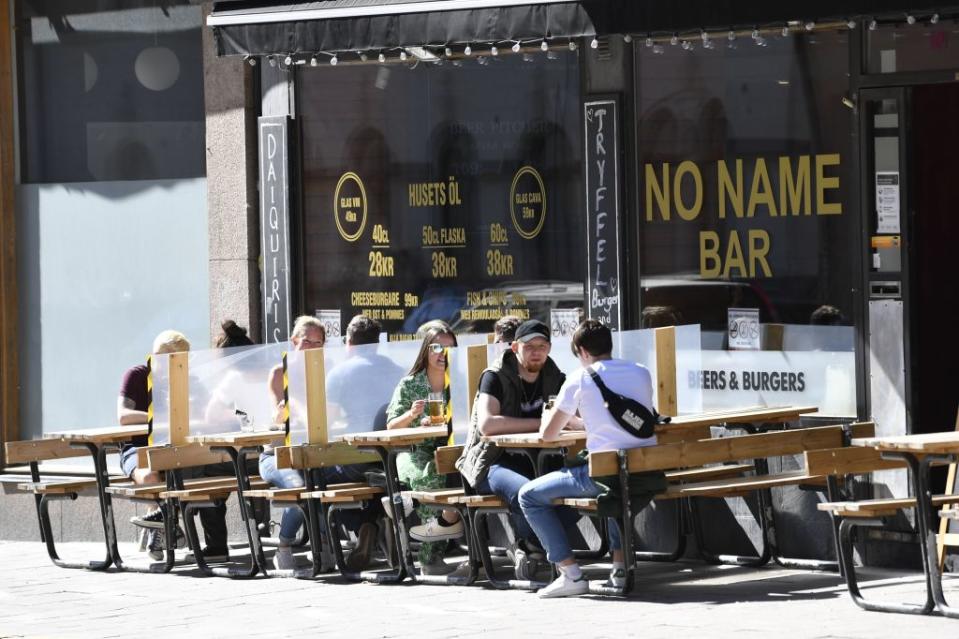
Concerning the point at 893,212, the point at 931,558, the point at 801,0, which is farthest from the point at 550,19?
the point at 931,558

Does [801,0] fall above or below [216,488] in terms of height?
above

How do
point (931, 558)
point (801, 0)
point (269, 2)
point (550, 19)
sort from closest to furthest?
point (931, 558) < point (801, 0) < point (550, 19) < point (269, 2)

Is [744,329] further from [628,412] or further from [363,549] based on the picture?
[363,549]

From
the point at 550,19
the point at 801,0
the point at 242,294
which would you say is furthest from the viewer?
the point at 242,294

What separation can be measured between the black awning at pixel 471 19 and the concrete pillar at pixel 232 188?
855 millimetres

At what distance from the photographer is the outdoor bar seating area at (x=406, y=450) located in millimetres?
9352

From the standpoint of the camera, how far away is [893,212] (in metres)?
9.93

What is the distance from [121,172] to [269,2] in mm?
2209

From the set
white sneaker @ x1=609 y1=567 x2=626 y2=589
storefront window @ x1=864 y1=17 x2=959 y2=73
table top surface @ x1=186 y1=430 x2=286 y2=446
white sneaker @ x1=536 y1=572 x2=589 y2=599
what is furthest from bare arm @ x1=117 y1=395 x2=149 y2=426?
storefront window @ x1=864 y1=17 x2=959 y2=73

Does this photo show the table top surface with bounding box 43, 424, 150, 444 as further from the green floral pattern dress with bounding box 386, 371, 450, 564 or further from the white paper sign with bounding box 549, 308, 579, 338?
the white paper sign with bounding box 549, 308, 579, 338

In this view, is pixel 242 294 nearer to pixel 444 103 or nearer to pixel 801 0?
pixel 444 103

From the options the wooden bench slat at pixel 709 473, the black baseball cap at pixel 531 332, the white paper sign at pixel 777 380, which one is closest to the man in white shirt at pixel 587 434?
the black baseball cap at pixel 531 332

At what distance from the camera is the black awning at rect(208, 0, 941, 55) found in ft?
31.1

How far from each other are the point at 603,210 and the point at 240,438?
2688 mm
